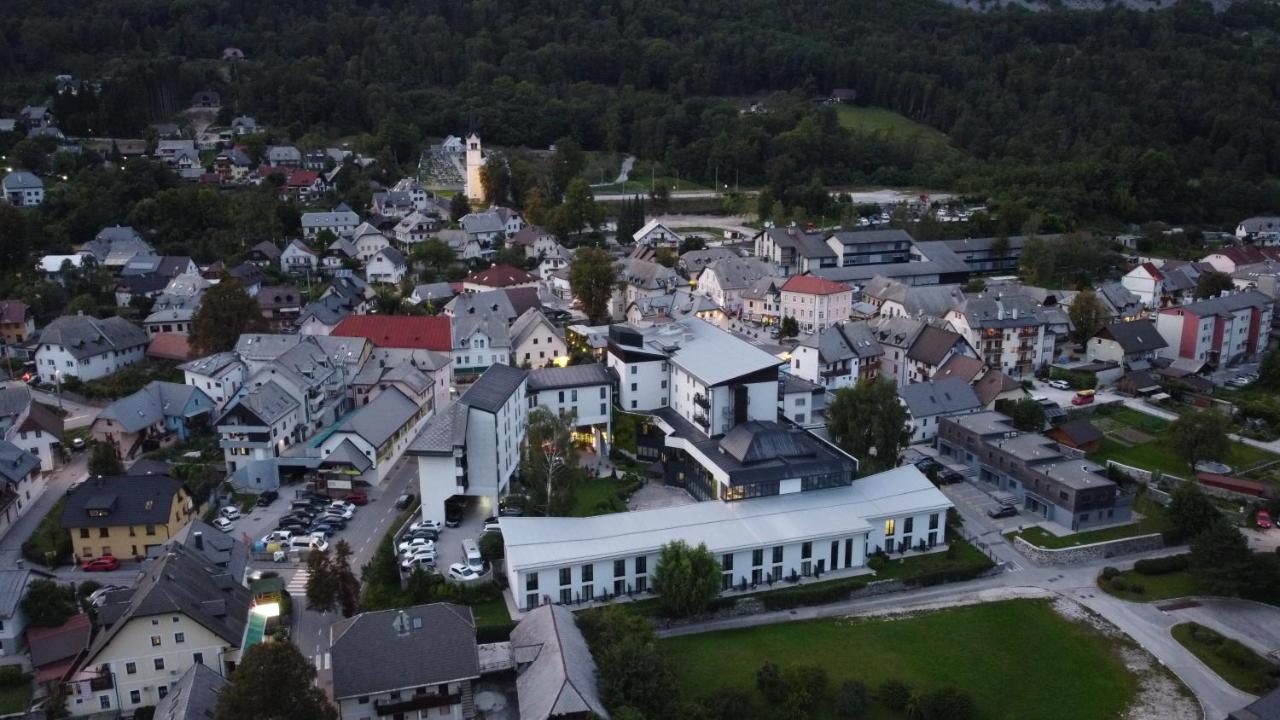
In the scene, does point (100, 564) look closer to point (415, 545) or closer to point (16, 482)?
point (16, 482)

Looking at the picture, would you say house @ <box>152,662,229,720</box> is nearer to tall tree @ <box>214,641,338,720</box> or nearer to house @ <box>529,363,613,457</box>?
tall tree @ <box>214,641,338,720</box>

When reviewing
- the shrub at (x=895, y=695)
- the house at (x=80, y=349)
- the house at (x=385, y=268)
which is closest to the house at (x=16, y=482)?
the house at (x=80, y=349)

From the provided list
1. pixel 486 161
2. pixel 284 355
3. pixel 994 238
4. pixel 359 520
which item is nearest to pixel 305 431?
pixel 284 355

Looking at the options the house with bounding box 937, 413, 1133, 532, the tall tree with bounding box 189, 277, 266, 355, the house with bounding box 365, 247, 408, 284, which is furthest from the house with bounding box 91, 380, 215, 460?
the house with bounding box 937, 413, 1133, 532

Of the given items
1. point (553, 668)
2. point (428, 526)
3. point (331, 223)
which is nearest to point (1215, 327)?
point (428, 526)

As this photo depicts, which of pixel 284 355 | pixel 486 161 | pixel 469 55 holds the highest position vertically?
pixel 469 55

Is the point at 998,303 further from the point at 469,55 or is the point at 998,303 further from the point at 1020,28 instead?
the point at 1020,28

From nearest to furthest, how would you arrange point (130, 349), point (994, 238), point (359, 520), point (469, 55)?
point (359, 520), point (130, 349), point (994, 238), point (469, 55)
